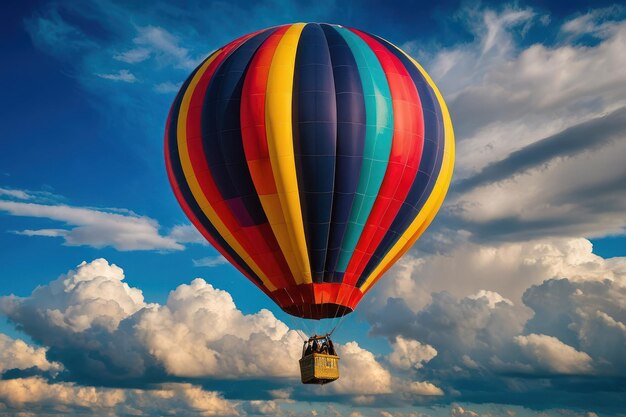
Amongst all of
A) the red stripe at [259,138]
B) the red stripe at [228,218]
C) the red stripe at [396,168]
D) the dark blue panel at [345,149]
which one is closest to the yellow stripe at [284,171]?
the red stripe at [259,138]

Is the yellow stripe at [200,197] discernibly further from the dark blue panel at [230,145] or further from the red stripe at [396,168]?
the red stripe at [396,168]

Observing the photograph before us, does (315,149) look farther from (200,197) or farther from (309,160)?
(200,197)

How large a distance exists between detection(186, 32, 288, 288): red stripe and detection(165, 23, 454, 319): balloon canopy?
55mm

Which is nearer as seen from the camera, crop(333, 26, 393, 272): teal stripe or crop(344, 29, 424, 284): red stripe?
crop(333, 26, 393, 272): teal stripe

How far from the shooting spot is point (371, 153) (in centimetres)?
3481

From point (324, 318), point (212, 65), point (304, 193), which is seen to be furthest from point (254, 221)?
point (212, 65)

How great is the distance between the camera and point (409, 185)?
36.3m

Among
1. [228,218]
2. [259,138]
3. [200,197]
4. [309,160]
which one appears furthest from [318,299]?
[259,138]

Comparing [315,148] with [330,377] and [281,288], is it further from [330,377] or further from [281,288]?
[330,377]

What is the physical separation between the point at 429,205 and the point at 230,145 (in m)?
9.92

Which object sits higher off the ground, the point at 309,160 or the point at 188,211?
the point at 188,211

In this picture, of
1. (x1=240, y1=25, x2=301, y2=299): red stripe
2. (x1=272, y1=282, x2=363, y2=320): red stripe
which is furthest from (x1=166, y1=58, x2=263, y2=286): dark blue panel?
(x1=240, y1=25, x2=301, y2=299): red stripe

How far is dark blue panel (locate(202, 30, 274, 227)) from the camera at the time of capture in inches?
1377

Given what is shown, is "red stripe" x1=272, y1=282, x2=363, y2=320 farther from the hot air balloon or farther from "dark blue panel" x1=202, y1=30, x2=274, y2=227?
"dark blue panel" x1=202, y1=30, x2=274, y2=227
